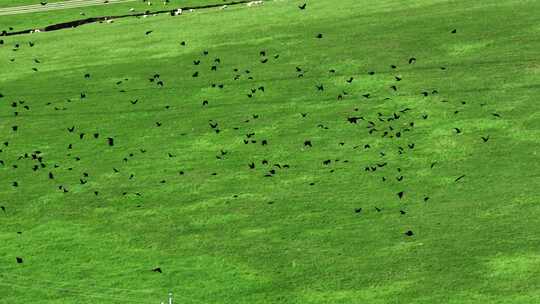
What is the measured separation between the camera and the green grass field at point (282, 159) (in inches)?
986

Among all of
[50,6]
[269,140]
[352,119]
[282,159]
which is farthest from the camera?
[50,6]

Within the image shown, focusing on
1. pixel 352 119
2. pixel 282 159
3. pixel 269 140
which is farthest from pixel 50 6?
pixel 282 159

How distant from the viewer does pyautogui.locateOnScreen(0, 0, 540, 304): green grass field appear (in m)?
25.1

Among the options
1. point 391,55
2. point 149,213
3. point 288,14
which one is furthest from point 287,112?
point 288,14

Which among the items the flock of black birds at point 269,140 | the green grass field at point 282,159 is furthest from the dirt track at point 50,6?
the flock of black birds at point 269,140

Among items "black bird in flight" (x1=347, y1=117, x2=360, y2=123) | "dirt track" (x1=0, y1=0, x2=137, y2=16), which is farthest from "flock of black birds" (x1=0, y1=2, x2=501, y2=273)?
"dirt track" (x1=0, y1=0, x2=137, y2=16)

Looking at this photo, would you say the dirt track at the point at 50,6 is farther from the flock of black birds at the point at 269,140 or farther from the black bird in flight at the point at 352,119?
the black bird in flight at the point at 352,119

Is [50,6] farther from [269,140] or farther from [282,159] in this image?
[282,159]

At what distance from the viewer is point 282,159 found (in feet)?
109

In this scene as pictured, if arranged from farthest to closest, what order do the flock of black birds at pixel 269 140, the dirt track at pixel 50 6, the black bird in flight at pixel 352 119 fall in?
the dirt track at pixel 50 6
the black bird in flight at pixel 352 119
the flock of black birds at pixel 269 140

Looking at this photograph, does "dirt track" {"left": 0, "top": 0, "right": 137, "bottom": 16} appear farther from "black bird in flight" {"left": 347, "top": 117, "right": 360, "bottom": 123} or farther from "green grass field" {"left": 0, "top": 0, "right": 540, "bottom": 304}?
"black bird in flight" {"left": 347, "top": 117, "right": 360, "bottom": 123}

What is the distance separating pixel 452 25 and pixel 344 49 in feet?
16.8

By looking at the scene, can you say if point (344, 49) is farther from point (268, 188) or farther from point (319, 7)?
point (268, 188)

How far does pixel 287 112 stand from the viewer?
37219 millimetres
